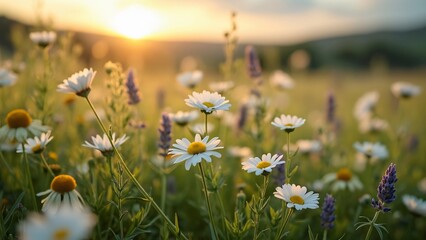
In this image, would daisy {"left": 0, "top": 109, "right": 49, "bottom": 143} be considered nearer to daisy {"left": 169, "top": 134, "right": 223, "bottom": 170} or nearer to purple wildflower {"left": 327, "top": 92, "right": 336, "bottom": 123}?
daisy {"left": 169, "top": 134, "right": 223, "bottom": 170}

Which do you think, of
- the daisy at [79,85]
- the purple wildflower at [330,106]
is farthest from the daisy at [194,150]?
the purple wildflower at [330,106]

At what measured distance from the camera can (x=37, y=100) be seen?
8.98 ft

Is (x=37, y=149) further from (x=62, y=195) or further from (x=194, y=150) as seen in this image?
(x=194, y=150)

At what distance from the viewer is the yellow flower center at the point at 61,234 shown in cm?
91

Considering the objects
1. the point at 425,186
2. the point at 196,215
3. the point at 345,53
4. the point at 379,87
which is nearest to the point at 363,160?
the point at 425,186

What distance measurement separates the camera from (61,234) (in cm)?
92

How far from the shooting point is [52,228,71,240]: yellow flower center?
0.91m

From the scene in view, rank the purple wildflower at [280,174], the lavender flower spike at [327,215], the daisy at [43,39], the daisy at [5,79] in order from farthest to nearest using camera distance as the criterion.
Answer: the daisy at [43,39], the daisy at [5,79], the purple wildflower at [280,174], the lavender flower spike at [327,215]

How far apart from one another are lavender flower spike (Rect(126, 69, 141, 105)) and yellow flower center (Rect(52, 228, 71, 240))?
5.39 feet

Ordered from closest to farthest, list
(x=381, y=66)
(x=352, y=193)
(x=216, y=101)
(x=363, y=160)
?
(x=216, y=101)
(x=352, y=193)
(x=363, y=160)
(x=381, y=66)

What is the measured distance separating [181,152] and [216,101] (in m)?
0.31

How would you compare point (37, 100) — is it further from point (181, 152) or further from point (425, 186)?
point (425, 186)

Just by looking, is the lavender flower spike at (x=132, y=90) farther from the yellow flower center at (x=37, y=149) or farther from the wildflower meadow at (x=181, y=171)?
the yellow flower center at (x=37, y=149)

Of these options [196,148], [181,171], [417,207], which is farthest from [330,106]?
[196,148]
